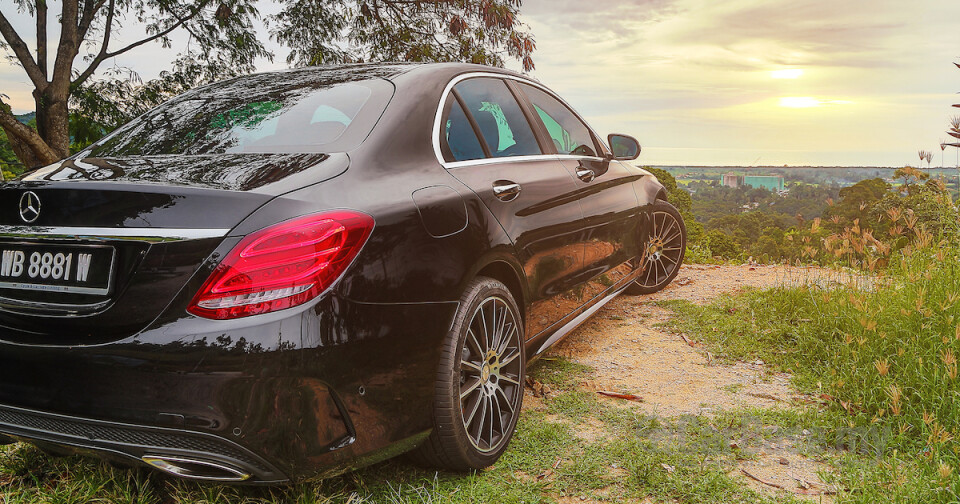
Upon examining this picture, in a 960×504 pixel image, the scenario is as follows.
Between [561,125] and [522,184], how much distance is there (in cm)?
119

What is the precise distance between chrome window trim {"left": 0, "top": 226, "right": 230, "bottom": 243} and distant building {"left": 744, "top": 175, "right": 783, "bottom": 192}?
8.24 m

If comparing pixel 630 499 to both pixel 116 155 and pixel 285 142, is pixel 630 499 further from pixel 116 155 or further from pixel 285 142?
pixel 116 155

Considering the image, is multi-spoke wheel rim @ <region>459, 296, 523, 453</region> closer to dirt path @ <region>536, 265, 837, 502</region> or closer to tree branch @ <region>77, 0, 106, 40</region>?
dirt path @ <region>536, 265, 837, 502</region>

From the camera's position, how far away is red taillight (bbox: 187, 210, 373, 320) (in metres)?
1.96

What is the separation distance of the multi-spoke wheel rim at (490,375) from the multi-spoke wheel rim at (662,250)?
2744 mm

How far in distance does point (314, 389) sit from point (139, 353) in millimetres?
502

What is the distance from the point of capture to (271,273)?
6.48 feet

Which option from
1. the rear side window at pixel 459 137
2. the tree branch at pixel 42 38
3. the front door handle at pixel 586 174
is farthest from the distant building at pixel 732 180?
the tree branch at pixel 42 38

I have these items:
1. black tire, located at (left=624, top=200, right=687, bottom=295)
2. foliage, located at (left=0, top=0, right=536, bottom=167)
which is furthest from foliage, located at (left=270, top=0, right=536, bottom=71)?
black tire, located at (left=624, top=200, right=687, bottom=295)

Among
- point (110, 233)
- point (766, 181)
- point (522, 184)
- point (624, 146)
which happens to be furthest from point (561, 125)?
point (766, 181)

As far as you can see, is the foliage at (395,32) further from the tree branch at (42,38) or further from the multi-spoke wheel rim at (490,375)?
the multi-spoke wheel rim at (490,375)

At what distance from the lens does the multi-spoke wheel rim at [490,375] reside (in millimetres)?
2748

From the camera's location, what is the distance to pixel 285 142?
2617 millimetres

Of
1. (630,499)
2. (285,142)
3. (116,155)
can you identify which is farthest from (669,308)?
(116,155)
